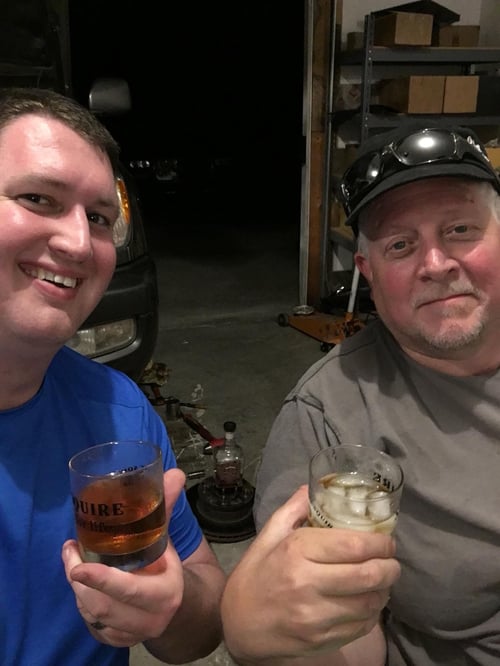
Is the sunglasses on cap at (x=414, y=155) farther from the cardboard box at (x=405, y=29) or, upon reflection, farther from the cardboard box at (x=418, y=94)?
the cardboard box at (x=405, y=29)

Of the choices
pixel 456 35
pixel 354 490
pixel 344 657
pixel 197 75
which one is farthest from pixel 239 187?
pixel 354 490

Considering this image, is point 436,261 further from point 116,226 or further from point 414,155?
point 116,226

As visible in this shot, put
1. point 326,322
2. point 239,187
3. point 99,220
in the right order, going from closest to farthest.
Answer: point 99,220 < point 326,322 < point 239,187

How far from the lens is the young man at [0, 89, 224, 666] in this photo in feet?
3.27

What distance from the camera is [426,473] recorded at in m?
1.17

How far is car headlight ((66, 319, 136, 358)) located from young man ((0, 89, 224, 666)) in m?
1.07

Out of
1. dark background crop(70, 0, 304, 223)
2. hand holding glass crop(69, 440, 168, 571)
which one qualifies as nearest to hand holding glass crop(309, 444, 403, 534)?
hand holding glass crop(69, 440, 168, 571)

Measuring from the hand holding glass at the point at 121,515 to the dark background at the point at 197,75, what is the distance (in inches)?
328

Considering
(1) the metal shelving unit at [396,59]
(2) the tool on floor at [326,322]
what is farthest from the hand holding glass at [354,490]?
(1) the metal shelving unit at [396,59]

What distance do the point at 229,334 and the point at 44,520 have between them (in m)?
3.55

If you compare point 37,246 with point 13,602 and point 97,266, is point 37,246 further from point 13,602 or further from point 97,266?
point 13,602

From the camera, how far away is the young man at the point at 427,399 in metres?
1.14

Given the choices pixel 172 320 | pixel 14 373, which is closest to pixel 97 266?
pixel 14 373

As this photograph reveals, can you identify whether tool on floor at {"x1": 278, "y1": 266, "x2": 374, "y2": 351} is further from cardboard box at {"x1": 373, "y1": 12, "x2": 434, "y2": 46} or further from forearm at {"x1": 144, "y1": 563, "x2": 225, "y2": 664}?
forearm at {"x1": 144, "y1": 563, "x2": 225, "y2": 664}
